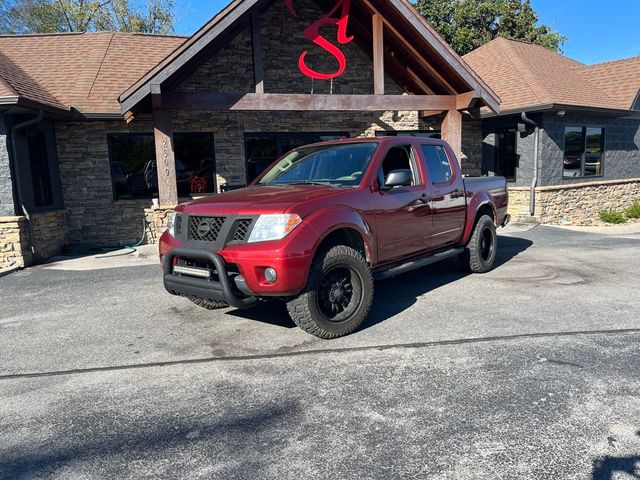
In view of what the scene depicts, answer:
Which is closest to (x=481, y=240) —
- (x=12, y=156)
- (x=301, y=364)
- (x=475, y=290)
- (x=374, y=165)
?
(x=475, y=290)

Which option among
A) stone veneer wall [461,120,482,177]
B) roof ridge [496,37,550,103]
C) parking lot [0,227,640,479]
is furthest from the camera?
stone veneer wall [461,120,482,177]

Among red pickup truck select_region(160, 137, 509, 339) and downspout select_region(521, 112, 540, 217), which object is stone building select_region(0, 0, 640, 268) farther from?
red pickup truck select_region(160, 137, 509, 339)

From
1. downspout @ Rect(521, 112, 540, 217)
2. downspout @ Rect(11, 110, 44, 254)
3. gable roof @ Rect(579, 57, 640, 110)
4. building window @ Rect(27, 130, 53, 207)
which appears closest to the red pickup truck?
downspout @ Rect(11, 110, 44, 254)

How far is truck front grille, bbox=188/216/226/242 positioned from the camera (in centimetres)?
449

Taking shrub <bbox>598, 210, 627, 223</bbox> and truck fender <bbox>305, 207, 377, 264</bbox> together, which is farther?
shrub <bbox>598, 210, 627, 223</bbox>

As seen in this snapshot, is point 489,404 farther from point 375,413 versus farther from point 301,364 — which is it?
point 301,364

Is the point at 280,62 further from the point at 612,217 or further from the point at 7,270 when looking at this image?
the point at 612,217

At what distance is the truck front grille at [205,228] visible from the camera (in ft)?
14.7

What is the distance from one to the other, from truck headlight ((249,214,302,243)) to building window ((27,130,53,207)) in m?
8.47

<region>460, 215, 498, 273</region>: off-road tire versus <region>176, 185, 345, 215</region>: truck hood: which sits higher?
<region>176, 185, 345, 215</region>: truck hood

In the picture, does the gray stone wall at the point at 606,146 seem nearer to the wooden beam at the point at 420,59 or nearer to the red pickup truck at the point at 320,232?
the wooden beam at the point at 420,59

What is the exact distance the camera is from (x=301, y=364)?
159 inches

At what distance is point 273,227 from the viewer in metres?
4.20

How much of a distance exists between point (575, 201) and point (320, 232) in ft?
45.4
